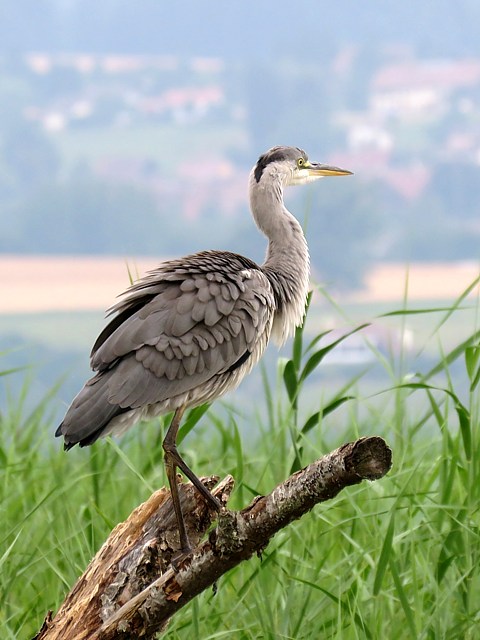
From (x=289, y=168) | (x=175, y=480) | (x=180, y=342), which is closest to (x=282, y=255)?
(x=289, y=168)

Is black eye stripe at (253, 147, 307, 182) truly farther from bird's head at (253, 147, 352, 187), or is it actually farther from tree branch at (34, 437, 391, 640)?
tree branch at (34, 437, 391, 640)

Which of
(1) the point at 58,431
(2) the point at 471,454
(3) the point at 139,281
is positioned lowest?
(2) the point at 471,454

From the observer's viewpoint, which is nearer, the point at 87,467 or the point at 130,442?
the point at 87,467

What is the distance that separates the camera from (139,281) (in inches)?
157

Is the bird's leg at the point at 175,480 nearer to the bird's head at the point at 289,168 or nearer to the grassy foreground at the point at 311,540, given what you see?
the grassy foreground at the point at 311,540

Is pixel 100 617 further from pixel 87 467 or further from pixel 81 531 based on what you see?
pixel 87 467

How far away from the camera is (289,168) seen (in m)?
4.87

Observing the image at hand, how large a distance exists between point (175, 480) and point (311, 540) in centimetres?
90

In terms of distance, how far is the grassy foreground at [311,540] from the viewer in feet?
11.8

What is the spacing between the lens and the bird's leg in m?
3.68

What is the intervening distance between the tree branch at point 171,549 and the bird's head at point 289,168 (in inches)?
63.0

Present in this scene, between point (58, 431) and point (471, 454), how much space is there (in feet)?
4.88

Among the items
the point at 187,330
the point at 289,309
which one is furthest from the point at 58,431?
the point at 289,309

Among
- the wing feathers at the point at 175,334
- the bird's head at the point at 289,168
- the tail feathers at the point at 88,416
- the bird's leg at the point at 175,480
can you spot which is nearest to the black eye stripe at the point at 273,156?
the bird's head at the point at 289,168
